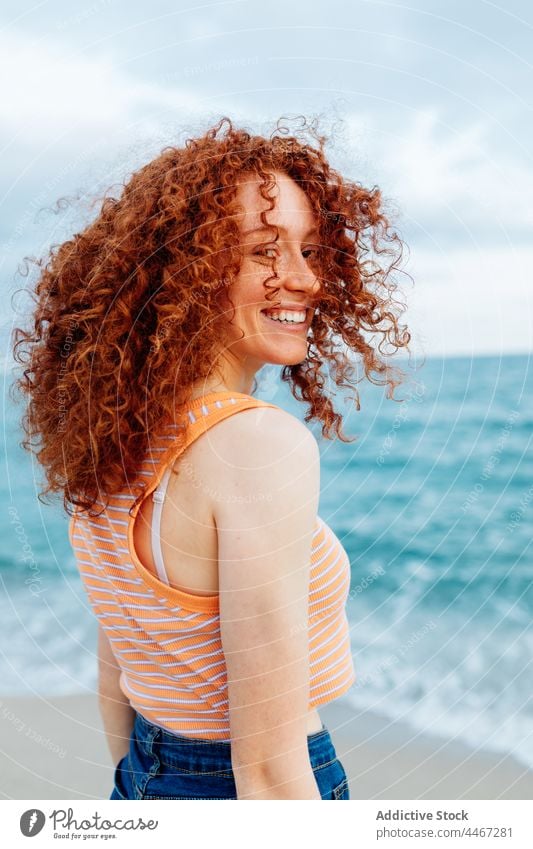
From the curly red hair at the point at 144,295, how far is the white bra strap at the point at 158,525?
0.19 feet

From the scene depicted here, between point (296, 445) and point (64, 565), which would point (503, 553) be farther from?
point (296, 445)

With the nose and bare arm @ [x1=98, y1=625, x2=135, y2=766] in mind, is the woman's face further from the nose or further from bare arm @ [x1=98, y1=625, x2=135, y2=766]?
bare arm @ [x1=98, y1=625, x2=135, y2=766]

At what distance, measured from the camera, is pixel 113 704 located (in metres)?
1.18

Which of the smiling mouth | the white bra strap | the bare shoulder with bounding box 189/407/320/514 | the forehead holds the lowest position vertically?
the white bra strap

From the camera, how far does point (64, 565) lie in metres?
4.62

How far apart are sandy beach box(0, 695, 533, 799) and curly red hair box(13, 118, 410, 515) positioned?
6.11ft

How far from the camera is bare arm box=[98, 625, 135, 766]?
116 centimetres

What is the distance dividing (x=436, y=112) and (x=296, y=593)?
110cm

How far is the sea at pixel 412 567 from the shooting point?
3.06m

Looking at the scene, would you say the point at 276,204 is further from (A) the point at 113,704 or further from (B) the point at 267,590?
(A) the point at 113,704

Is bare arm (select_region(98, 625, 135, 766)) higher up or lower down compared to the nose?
lower down
